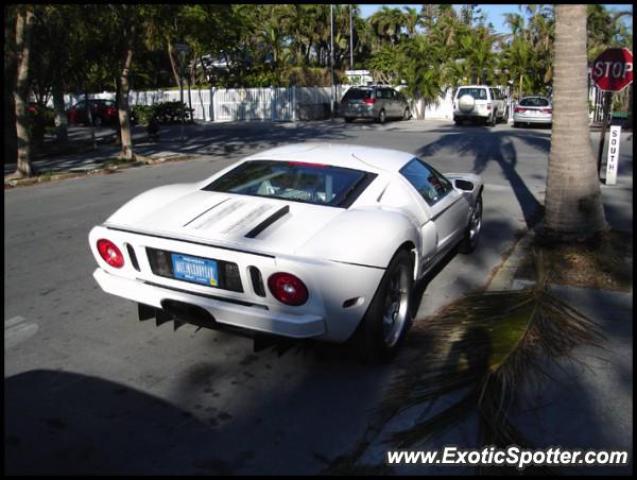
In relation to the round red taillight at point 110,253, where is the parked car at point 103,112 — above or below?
above

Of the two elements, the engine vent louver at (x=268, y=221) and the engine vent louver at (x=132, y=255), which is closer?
the engine vent louver at (x=268, y=221)

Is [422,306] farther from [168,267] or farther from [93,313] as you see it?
[93,313]

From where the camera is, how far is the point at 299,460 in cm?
302

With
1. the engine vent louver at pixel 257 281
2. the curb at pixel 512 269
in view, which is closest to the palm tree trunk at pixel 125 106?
the curb at pixel 512 269

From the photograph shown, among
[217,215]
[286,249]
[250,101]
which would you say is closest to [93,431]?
[286,249]

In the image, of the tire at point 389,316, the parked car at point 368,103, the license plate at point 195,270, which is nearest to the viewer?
Result: the license plate at point 195,270

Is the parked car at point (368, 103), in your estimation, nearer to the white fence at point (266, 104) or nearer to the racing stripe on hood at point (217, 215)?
the white fence at point (266, 104)

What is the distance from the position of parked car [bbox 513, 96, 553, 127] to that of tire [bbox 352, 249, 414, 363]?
78.0 feet

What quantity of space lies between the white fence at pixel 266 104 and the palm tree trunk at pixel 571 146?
27.7 m

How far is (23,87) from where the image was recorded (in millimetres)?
12672

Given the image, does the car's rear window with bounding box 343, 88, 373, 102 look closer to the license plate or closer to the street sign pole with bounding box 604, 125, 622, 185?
the street sign pole with bounding box 604, 125, 622, 185

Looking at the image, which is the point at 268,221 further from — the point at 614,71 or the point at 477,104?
the point at 477,104

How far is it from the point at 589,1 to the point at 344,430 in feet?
17.7

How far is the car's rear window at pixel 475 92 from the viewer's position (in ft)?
90.5
